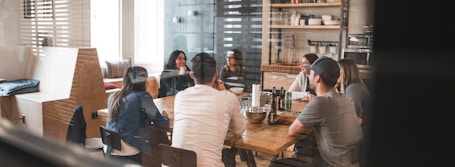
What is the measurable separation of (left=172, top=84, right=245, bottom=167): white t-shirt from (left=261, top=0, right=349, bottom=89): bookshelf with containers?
55 centimetres

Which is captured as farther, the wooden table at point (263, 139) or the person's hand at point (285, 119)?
the person's hand at point (285, 119)

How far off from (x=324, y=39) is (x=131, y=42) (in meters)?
1.26

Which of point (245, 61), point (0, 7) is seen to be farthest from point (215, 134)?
point (0, 7)

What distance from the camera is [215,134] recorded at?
159 centimetres

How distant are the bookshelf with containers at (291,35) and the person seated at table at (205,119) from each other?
1.74 feet

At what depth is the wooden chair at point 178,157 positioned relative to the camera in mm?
1559

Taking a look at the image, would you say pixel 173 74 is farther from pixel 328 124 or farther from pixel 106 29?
pixel 328 124

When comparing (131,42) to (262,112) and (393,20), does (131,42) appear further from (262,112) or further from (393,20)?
(393,20)

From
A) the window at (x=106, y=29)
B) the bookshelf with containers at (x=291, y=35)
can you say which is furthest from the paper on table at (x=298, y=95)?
the window at (x=106, y=29)

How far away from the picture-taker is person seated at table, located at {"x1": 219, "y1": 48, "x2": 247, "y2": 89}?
205 cm

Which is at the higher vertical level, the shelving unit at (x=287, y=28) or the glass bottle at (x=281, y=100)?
the shelving unit at (x=287, y=28)

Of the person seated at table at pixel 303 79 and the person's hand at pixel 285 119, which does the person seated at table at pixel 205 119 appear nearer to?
the person's hand at pixel 285 119

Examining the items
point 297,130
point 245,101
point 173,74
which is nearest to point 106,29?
point 173,74

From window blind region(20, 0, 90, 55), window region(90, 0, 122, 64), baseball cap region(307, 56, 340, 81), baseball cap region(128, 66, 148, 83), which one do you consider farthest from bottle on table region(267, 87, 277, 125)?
window blind region(20, 0, 90, 55)
